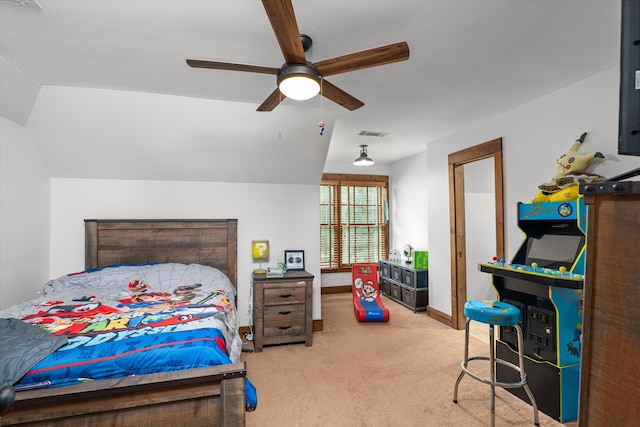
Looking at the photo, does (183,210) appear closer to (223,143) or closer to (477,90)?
(223,143)

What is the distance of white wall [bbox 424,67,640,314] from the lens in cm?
249

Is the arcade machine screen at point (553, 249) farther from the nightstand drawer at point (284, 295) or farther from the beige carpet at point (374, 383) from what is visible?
the nightstand drawer at point (284, 295)

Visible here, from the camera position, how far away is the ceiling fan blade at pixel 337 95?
196 cm

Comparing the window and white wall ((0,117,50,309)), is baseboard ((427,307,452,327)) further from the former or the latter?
white wall ((0,117,50,309))

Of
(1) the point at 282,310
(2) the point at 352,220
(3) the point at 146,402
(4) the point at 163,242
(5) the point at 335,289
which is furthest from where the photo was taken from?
(2) the point at 352,220

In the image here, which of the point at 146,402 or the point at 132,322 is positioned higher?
the point at 132,322

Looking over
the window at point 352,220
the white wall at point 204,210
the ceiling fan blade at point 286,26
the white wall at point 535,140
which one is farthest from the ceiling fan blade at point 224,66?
the window at point 352,220

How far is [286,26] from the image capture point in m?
1.40

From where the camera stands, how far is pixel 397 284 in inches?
210

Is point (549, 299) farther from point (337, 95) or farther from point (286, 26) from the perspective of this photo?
point (286, 26)

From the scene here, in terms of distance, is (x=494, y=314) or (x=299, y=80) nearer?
(x=299, y=80)

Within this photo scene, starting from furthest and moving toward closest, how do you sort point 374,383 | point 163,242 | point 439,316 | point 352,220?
point 352,220 → point 439,316 → point 163,242 → point 374,383

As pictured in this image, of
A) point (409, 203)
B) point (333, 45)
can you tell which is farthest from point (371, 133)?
point (333, 45)

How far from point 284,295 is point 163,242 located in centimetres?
153
